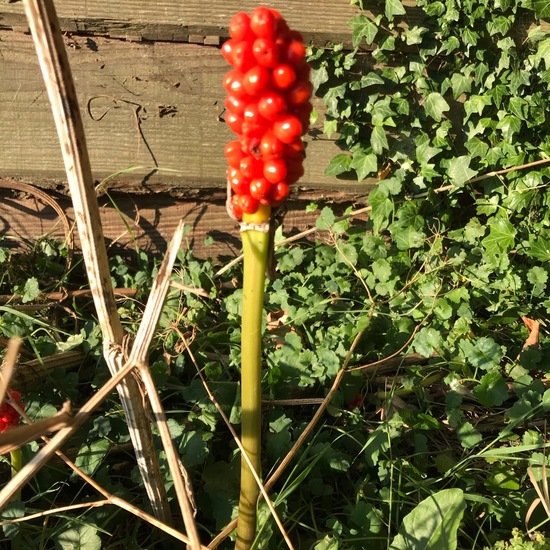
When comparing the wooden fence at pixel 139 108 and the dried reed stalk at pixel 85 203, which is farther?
the wooden fence at pixel 139 108

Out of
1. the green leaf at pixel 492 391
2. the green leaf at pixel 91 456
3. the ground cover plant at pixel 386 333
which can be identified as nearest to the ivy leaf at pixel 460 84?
the ground cover plant at pixel 386 333

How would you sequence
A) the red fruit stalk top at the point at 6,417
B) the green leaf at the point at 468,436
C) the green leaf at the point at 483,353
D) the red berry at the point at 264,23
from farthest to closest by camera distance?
1. the green leaf at the point at 483,353
2. the green leaf at the point at 468,436
3. the red fruit stalk top at the point at 6,417
4. the red berry at the point at 264,23

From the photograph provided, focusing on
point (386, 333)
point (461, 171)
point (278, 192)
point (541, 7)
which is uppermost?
point (541, 7)

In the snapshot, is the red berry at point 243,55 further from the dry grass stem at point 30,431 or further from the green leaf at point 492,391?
the green leaf at point 492,391

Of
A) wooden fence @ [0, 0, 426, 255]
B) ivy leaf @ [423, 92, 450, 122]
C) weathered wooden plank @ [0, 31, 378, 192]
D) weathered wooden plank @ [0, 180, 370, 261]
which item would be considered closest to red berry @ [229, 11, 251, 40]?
wooden fence @ [0, 0, 426, 255]

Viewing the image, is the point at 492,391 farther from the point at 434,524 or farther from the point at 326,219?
the point at 326,219

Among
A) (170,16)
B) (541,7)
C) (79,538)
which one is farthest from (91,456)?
(541,7)

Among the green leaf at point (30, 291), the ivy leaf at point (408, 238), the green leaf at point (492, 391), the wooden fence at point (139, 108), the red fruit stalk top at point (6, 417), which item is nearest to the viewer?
the red fruit stalk top at point (6, 417)

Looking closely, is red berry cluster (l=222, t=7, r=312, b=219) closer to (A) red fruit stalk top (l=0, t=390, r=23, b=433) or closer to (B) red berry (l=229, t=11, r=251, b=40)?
(B) red berry (l=229, t=11, r=251, b=40)
